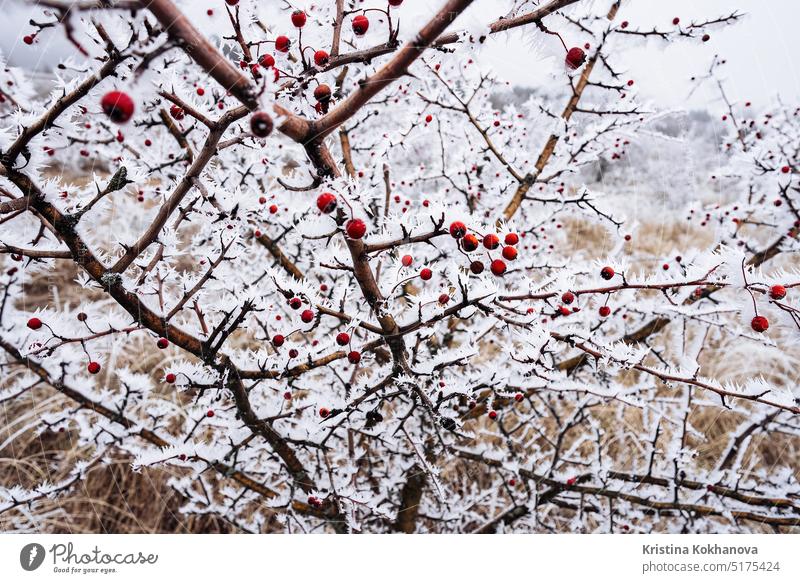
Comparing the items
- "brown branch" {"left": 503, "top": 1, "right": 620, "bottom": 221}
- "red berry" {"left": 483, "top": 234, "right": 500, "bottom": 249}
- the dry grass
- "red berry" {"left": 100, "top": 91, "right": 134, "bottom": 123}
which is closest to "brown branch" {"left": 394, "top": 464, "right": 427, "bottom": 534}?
the dry grass

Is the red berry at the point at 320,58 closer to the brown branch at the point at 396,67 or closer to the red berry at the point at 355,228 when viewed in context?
the brown branch at the point at 396,67

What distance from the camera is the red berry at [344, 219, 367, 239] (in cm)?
52

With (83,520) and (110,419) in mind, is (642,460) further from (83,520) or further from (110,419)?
(83,520)

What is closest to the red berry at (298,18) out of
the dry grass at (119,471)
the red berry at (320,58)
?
the red berry at (320,58)

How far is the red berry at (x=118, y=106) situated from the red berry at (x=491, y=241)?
0.36m

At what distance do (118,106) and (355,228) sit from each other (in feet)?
0.86

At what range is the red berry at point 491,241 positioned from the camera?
1.65 feet

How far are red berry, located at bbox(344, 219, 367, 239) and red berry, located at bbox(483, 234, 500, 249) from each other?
15cm

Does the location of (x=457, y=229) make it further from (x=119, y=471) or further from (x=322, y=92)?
(x=119, y=471)

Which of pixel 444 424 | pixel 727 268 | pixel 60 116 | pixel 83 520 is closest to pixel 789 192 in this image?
pixel 727 268

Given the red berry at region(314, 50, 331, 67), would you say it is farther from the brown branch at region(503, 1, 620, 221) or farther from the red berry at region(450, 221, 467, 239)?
the brown branch at region(503, 1, 620, 221)

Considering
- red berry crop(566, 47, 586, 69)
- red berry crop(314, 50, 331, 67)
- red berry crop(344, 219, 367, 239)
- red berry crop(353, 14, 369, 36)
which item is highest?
red berry crop(353, 14, 369, 36)

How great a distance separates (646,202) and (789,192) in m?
3.32
